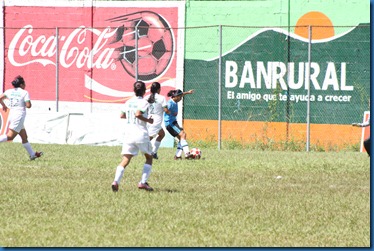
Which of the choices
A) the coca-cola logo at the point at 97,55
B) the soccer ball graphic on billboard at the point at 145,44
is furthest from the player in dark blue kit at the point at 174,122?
the soccer ball graphic on billboard at the point at 145,44

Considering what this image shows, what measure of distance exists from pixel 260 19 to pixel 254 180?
13.3 metres

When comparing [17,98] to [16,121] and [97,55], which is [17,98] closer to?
[16,121]

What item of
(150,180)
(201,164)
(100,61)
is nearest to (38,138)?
(100,61)

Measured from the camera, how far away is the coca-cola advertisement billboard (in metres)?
30.6

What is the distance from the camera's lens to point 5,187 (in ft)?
50.5

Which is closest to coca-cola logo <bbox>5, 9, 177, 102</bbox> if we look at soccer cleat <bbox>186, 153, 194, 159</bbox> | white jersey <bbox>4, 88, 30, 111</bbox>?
soccer cleat <bbox>186, 153, 194, 159</bbox>

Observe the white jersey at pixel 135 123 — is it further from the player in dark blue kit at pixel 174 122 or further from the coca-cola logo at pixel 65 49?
the coca-cola logo at pixel 65 49

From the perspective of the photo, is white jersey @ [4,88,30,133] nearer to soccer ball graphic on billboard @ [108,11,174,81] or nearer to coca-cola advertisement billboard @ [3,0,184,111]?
coca-cola advertisement billboard @ [3,0,184,111]

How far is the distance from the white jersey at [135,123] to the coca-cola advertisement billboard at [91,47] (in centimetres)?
1528

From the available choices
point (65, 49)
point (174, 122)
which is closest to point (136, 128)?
point (174, 122)

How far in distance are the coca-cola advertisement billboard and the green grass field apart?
33.4 feet

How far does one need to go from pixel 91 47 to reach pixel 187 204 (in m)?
18.8

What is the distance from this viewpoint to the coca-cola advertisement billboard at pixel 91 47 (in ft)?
100

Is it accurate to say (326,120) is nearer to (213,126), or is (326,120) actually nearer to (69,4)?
(213,126)
